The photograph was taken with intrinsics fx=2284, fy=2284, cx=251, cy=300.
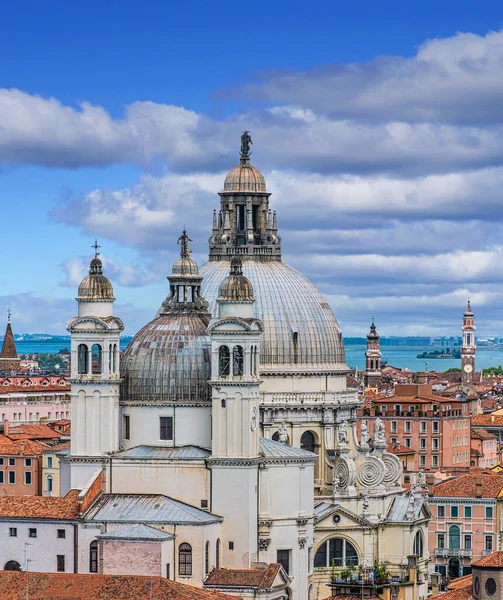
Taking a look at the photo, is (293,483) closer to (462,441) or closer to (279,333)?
(279,333)

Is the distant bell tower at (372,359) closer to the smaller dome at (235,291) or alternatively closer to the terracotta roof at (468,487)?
the terracotta roof at (468,487)

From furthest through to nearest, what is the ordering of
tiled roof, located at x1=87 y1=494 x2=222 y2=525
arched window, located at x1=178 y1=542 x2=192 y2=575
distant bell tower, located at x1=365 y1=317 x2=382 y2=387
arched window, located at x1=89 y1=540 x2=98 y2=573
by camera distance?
distant bell tower, located at x1=365 y1=317 x2=382 y2=387 → arched window, located at x1=89 y1=540 x2=98 y2=573 → tiled roof, located at x1=87 y1=494 x2=222 y2=525 → arched window, located at x1=178 y1=542 x2=192 y2=575

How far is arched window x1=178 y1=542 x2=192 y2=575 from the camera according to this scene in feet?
234

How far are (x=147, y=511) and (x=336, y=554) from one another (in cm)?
Answer: 979

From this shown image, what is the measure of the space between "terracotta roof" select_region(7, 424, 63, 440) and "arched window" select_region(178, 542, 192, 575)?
39.3m

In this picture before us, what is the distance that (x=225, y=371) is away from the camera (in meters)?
73.7

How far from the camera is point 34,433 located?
11344 cm

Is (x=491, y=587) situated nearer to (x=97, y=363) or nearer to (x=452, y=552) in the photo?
(x=97, y=363)

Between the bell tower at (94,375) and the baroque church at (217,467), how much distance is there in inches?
1.8

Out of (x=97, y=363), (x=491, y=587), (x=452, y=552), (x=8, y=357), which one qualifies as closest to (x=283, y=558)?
(x=97, y=363)

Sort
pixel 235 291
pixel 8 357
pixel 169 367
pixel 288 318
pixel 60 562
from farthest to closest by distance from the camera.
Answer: pixel 8 357 → pixel 288 318 → pixel 169 367 → pixel 235 291 → pixel 60 562

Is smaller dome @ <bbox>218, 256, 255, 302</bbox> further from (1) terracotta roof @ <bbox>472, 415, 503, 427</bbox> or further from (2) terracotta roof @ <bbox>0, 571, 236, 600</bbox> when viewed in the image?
(1) terracotta roof @ <bbox>472, 415, 503, 427</bbox>

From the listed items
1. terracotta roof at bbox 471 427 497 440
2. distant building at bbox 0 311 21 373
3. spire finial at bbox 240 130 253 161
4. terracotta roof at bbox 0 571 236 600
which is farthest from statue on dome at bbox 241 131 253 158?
distant building at bbox 0 311 21 373

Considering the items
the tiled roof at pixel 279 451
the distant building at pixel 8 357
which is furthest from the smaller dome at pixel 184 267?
the distant building at pixel 8 357
